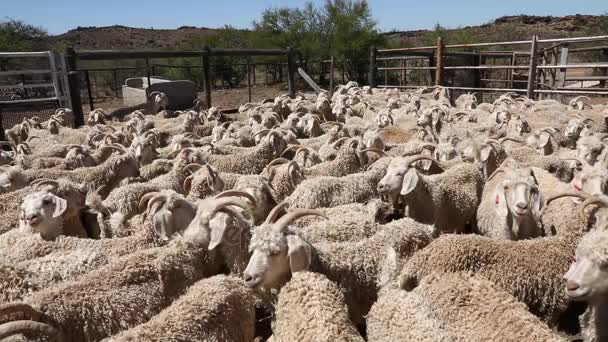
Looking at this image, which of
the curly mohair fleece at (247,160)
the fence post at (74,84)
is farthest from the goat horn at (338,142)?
the fence post at (74,84)

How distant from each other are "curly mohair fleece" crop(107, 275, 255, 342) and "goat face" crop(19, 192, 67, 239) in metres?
2.11

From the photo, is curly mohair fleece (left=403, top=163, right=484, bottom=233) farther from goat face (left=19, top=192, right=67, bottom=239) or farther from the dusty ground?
the dusty ground

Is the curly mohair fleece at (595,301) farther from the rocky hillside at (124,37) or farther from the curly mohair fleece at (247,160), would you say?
the rocky hillside at (124,37)

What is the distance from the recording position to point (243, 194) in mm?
4746

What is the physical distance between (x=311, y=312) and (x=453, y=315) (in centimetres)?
97

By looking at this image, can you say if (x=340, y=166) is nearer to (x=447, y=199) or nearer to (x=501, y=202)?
(x=447, y=199)

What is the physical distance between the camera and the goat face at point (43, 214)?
185 inches

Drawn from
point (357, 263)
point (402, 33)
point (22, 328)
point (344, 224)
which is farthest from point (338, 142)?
point (402, 33)

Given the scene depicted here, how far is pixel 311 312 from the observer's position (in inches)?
127

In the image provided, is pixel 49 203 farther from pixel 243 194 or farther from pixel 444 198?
pixel 444 198

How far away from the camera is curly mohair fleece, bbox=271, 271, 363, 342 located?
9.97ft

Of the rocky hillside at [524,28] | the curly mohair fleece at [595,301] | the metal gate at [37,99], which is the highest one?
the rocky hillside at [524,28]

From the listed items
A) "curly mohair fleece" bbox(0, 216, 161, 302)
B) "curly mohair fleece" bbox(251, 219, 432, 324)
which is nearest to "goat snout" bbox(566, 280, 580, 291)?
"curly mohair fleece" bbox(251, 219, 432, 324)

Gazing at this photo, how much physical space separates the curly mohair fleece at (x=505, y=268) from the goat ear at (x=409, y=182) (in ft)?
5.23
